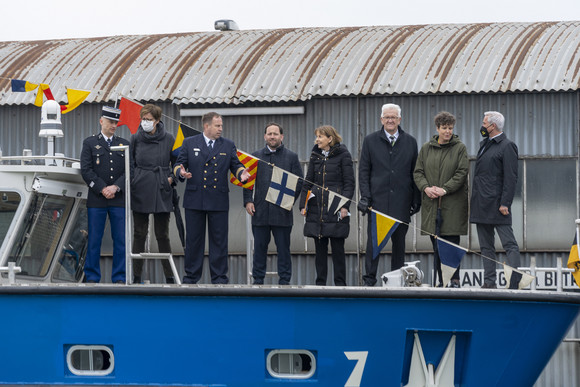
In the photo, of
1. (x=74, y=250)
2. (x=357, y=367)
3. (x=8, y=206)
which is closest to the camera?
(x=357, y=367)

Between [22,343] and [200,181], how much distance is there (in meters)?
1.98

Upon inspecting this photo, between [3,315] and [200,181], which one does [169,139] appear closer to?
[200,181]

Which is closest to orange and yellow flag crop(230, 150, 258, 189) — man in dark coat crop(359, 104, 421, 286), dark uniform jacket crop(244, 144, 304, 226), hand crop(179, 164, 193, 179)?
dark uniform jacket crop(244, 144, 304, 226)

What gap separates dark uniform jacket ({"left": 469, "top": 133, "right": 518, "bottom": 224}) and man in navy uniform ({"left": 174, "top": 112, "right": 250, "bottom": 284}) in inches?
78.9

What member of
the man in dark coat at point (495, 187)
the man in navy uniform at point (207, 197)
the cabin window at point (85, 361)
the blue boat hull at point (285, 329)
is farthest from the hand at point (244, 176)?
the man in dark coat at point (495, 187)

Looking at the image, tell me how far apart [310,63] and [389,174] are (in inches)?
154

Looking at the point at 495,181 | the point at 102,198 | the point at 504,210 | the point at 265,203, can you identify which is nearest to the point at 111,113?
the point at 102,198

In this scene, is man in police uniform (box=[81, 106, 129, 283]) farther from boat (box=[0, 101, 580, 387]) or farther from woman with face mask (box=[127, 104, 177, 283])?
boat (box=[0, 101, 580, 387])

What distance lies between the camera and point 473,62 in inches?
474

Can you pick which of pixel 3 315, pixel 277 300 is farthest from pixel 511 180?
pixel 3 315

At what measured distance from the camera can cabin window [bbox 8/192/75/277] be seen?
28.2ft

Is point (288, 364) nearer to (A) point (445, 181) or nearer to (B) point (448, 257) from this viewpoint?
(B) point (448, 257)

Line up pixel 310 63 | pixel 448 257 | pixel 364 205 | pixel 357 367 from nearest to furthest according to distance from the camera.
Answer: pixel 357 367 → pixel 448 257 → pixel 364 205 → pixel 310 63

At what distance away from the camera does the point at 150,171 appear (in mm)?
8898
